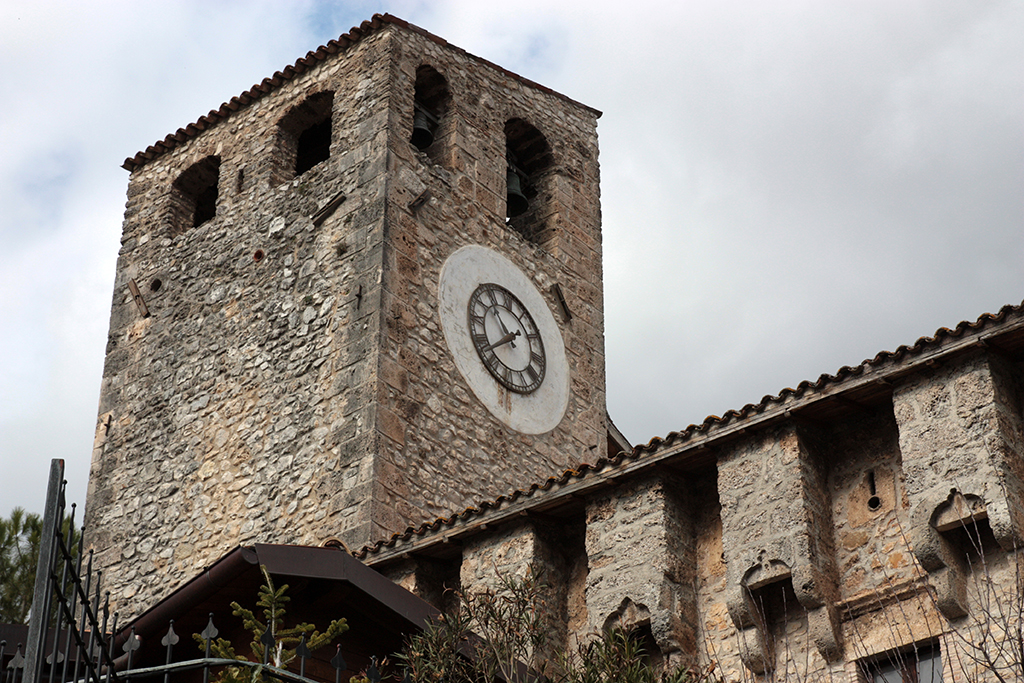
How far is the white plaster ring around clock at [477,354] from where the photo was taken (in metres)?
13.7

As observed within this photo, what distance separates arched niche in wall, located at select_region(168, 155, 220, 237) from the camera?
640 inches

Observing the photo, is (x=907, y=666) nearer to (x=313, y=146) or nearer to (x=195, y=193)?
(x=313, y=146)

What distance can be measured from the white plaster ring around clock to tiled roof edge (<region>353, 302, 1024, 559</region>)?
134 inches

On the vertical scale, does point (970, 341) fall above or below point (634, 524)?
above

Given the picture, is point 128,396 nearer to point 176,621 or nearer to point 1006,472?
point 176,621

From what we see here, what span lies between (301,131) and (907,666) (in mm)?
9791

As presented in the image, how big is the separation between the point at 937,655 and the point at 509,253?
7794mm

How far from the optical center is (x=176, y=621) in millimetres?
7945

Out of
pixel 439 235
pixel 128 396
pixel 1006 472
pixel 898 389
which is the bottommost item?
pixel 1006 472

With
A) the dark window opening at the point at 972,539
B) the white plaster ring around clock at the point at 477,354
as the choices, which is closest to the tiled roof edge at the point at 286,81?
the white plaster ring around clock at the point at 477,354

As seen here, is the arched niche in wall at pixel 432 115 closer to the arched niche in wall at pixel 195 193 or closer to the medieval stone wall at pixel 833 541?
the arched niche in wall at pixel 195 193

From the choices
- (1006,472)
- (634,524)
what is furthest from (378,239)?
(1006,472)

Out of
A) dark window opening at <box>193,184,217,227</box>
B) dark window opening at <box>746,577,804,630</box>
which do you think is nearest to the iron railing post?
dark window opening at <box>746,577,804,630</box>

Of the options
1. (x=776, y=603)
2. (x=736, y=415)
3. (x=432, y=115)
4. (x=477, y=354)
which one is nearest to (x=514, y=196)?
(x=432, y=115)
